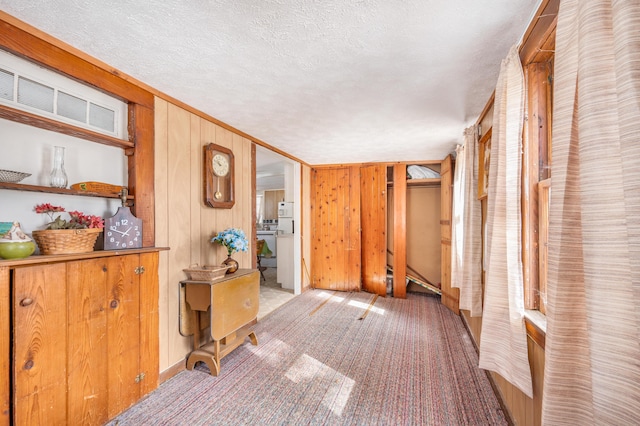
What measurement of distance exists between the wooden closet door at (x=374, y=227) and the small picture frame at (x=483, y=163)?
192cm

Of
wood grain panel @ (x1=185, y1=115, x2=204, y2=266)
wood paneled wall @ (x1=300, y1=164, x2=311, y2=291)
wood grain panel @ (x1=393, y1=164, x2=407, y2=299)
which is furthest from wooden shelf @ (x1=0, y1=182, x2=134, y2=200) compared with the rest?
wood grain panel @ (x1=393, y1=164, x2=407, y2=299)

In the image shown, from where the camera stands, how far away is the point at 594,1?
69 centimetres

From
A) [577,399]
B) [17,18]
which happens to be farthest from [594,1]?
[17,18]

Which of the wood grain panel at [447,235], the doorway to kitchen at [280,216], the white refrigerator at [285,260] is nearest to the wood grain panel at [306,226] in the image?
the doorway to kitchen at [280,216]

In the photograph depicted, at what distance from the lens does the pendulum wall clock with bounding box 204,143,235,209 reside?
2396 millimetres

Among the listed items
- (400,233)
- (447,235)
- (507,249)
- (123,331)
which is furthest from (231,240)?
(447,235)

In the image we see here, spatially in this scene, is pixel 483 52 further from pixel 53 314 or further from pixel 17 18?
pixel 53 314

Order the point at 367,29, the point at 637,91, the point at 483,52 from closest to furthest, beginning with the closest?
the point at 637,91 < the point at 367,29 < the point at 483,52

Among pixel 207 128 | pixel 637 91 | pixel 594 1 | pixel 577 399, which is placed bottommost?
pixel 577 399

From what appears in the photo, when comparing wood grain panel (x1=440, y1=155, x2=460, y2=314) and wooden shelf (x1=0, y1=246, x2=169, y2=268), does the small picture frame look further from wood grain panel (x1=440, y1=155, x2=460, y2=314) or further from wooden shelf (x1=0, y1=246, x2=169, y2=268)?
wooden shelf (x1=0, y1=246, x2=169, y2=268)

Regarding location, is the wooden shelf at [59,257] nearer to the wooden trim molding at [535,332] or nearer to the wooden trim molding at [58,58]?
the wooden trim molding at [58,58]

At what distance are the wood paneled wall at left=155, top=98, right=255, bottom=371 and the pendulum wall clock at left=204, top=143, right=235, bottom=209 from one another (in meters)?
0.06

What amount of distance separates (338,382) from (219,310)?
105 centimetres

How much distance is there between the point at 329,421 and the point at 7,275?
1.79m
